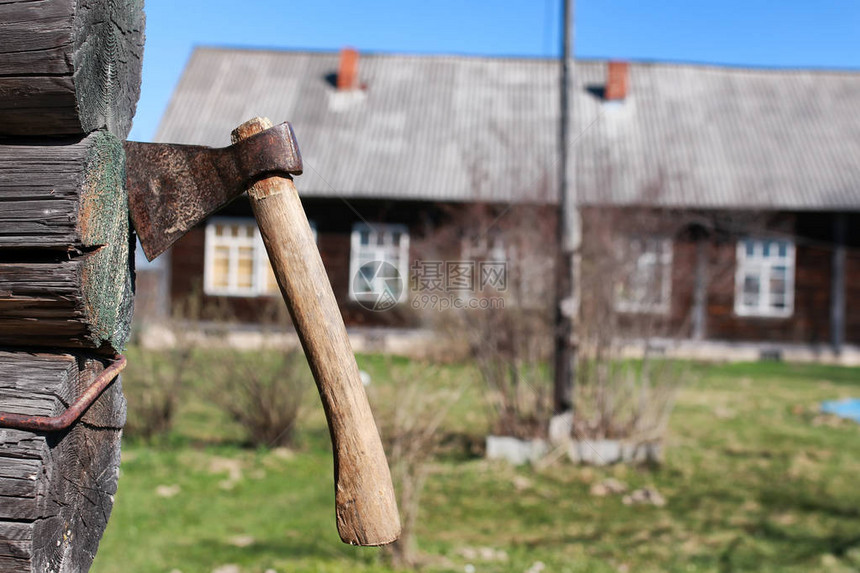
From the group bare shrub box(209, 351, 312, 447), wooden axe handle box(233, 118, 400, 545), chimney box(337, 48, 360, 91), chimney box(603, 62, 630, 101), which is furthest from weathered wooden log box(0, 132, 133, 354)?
chimney box(603, 62, 630, 101)

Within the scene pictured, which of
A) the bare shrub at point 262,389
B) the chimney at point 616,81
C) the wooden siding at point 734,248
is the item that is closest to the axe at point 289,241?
the bare shrub at point 262,389

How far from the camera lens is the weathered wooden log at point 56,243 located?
1168mm

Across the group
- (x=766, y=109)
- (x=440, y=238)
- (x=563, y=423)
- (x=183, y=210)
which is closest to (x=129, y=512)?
(x=563, y=423)

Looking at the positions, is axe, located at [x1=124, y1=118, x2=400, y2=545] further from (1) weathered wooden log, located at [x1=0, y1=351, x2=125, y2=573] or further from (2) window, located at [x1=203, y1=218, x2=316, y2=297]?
(2) window, located at [x1=203, y1=218, x2=316, y2=297]

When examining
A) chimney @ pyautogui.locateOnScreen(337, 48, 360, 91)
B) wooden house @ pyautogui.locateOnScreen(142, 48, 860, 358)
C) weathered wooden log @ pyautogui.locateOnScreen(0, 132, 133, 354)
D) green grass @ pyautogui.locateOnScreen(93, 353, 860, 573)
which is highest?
chimney @ pyautogui.locateOnScreen(337, 48, 360, 91)

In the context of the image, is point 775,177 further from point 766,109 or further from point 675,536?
point 675,536

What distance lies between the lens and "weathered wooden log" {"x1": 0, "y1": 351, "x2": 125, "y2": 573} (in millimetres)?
1135

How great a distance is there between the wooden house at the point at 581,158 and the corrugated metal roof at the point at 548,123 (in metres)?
0.04

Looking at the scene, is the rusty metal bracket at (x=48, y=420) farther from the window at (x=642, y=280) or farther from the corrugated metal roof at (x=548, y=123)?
the corrugated metal roof at (x=548, y=123)

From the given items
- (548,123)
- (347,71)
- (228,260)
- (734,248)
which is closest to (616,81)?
(548,123)

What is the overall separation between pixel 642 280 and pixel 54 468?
20.6ft

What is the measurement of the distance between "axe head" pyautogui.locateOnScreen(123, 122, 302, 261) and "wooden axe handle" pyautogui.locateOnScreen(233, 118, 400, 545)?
0.04 metres

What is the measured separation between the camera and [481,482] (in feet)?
20.0

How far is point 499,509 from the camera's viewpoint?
547cm
